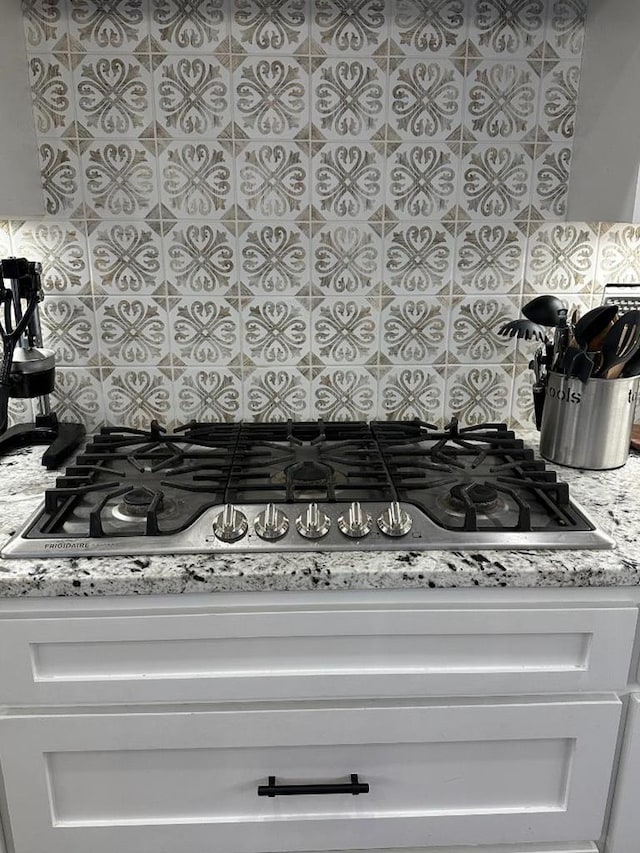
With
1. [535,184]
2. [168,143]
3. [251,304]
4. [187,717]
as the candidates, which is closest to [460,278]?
[535,184]

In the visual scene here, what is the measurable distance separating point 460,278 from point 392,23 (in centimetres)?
55

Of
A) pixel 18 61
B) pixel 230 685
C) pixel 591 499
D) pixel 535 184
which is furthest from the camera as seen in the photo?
pixel 535 184

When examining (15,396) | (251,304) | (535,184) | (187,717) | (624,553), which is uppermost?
(535,184)

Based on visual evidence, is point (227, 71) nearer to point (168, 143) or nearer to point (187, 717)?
point (168, 143)

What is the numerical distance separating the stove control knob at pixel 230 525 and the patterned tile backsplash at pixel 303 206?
579mm

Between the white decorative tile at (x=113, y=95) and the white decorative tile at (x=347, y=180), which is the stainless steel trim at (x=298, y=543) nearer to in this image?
the white decorative tile at (x=347, y=180)

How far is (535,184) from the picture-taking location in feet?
5.34

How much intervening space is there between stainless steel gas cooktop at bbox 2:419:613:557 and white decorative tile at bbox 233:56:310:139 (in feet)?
2.12

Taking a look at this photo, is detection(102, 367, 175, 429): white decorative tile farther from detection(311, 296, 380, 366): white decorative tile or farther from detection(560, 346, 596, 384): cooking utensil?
detection(560, 346, 596, 384): cooking utensil

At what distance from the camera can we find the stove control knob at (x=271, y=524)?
1171 mm

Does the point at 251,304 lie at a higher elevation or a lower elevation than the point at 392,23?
lower

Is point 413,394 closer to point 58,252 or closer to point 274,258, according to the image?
point 274,258

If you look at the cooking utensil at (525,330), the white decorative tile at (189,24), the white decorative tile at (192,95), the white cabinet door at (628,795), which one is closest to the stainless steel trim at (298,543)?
the white cabinet door at (628,795)

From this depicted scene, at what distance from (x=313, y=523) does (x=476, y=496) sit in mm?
304
